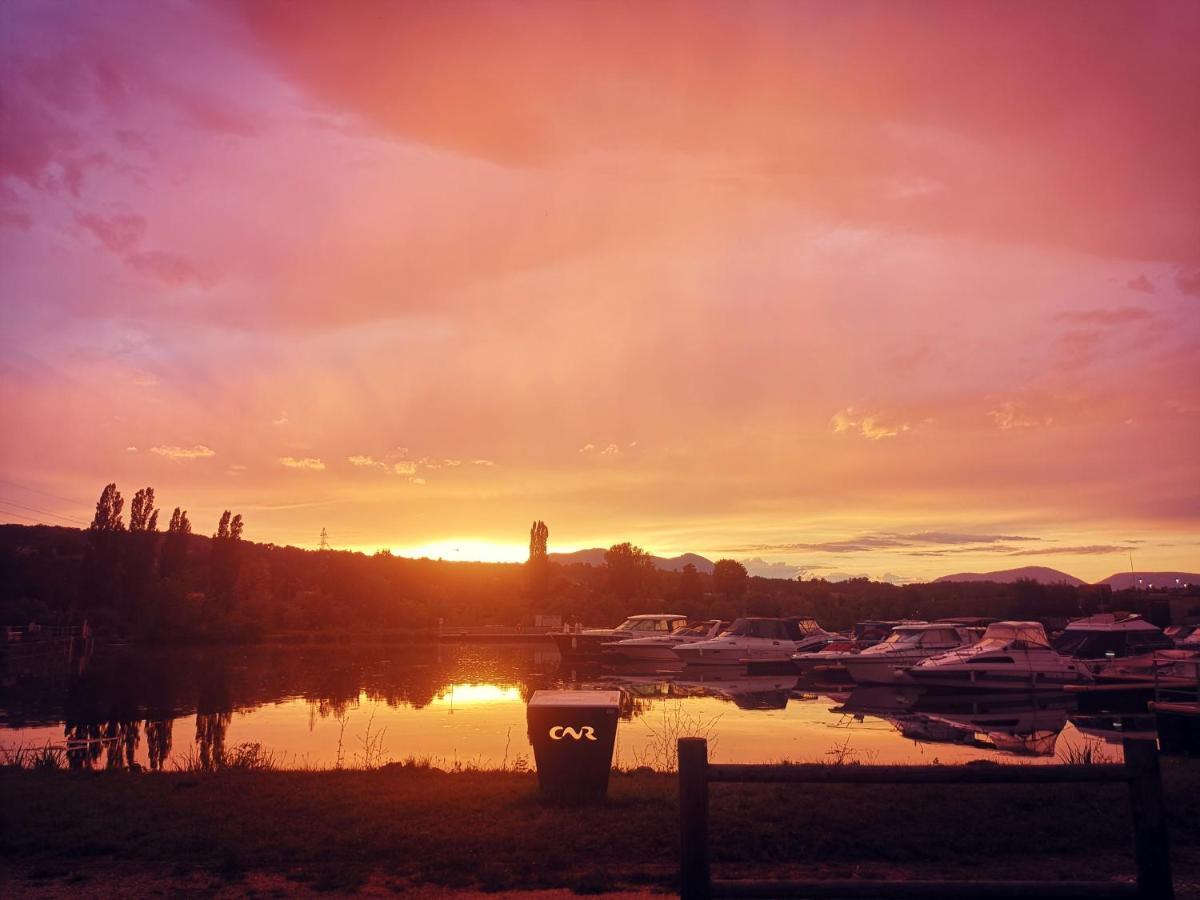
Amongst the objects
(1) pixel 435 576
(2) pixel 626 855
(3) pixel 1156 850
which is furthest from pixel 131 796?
(1) pixel 435 576

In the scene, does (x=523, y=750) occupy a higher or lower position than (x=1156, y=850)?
lower

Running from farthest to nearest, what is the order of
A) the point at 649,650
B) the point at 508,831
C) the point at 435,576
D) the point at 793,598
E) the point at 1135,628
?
the point at 435,576
the point at 793,598
the point at 649,650
the point at 1135,628
the point at 508,831

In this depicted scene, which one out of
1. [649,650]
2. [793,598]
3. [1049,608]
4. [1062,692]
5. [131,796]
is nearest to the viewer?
[131,796]

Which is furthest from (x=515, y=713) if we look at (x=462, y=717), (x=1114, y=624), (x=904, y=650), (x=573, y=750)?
(x=1114, y=624)

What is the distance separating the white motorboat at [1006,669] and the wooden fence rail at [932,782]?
2832 centimetres

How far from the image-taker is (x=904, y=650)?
1444 inches

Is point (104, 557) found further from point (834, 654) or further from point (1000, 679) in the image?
point (1000, 679)

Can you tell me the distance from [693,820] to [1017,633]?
105ft

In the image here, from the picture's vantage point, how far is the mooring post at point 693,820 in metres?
5.25

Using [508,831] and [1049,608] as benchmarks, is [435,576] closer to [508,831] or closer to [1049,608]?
[1049,608]

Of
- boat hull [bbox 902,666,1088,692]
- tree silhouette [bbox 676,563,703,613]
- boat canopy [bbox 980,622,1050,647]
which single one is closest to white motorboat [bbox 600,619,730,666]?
boat canopy [bbox 980,622,1050,647]

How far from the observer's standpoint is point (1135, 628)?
34.8m

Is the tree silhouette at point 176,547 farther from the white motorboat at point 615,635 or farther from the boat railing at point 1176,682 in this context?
the boat railing at point 1176,682

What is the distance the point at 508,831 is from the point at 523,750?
1081 cm
